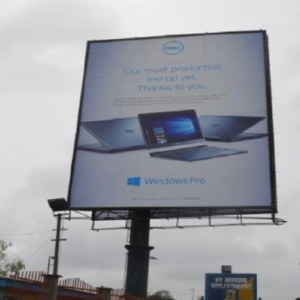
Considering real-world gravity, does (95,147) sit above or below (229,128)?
below

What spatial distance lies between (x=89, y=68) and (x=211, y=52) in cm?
469

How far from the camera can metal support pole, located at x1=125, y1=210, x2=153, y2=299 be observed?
19.7 meters

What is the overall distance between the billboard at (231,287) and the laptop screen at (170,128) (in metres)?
8.96

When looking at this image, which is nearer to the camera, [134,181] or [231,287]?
[134,181]

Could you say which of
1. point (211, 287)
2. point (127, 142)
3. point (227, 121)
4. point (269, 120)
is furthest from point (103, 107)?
A: point (211, 287)

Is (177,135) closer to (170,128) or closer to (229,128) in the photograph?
(170,128)

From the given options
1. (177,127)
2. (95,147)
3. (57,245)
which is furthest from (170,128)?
(57,245)

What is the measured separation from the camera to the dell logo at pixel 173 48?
2161 centimetres

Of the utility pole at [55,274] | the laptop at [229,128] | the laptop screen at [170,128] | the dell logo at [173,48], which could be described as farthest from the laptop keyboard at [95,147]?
the dell logo at [173,48]

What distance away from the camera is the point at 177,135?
20.0 m

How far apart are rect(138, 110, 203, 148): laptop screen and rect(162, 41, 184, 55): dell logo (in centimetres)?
266

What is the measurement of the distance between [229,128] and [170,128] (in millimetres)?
2079

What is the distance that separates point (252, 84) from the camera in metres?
20.2

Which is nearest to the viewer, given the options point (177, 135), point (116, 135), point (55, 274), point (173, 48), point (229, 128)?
point (55, 274)
